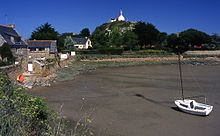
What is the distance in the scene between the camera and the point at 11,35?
96.0ft

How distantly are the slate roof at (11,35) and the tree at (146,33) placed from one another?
43.8 meters

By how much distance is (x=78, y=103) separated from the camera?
13.7 m

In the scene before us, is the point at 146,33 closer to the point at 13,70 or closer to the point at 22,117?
the point at 13,70

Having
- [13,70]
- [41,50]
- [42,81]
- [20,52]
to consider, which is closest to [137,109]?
[13,70]

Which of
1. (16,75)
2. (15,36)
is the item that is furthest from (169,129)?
(15,36)

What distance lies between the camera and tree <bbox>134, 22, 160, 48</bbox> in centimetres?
6650

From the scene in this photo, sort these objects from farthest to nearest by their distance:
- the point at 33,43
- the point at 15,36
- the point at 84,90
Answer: the point at 33,43 → the point at 15,36 → the point at 84,90

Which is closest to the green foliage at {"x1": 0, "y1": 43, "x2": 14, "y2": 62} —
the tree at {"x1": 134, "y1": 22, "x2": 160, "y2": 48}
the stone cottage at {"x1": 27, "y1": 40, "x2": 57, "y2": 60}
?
the stone cottage at {"x1": 27, "y1": 40, "x2": 57, "y2": 60}

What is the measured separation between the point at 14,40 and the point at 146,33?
46304 mm

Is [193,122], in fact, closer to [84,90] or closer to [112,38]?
[84,90]

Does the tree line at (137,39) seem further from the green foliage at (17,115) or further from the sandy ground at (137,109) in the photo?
the green foliage at (17,115)

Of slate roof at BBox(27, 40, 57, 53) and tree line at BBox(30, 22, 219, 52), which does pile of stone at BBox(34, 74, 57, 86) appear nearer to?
slate roof at BBox(27, 40, 57, 53)

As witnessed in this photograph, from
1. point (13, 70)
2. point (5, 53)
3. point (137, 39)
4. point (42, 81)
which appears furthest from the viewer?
point (137, 39)

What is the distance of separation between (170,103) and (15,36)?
1047 inches
